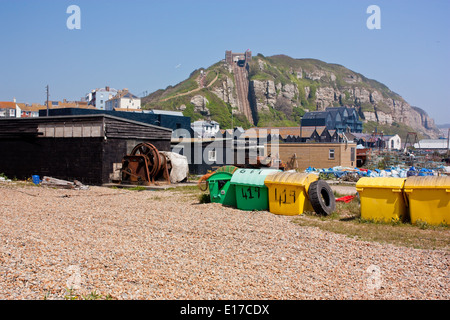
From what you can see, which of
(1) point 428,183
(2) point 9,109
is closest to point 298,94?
(2) point 9,109

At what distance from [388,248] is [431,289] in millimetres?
2447

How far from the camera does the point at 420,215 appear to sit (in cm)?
1087

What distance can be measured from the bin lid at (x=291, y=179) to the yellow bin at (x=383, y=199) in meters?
1.62

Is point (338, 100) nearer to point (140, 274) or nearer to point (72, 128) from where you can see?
point (72, 128)

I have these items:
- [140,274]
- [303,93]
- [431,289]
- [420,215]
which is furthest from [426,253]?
[303,93]

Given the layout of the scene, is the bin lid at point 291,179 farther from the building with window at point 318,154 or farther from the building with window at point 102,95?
the building with window at point 102,95

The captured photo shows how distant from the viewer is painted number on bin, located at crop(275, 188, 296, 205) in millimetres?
12711

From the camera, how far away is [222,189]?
14.8 meters

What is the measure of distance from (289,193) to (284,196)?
0.61 ft

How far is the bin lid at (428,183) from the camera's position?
10.6 m

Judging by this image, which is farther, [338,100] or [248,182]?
[338,100]

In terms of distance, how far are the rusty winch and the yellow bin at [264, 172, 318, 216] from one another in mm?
10245

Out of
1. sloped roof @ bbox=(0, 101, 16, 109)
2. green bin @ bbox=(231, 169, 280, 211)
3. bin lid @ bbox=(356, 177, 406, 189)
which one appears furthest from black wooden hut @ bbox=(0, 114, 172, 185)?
sloped roof @ bbox=(0, 101, 16, 109)

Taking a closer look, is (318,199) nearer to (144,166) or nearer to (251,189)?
(251,189)
